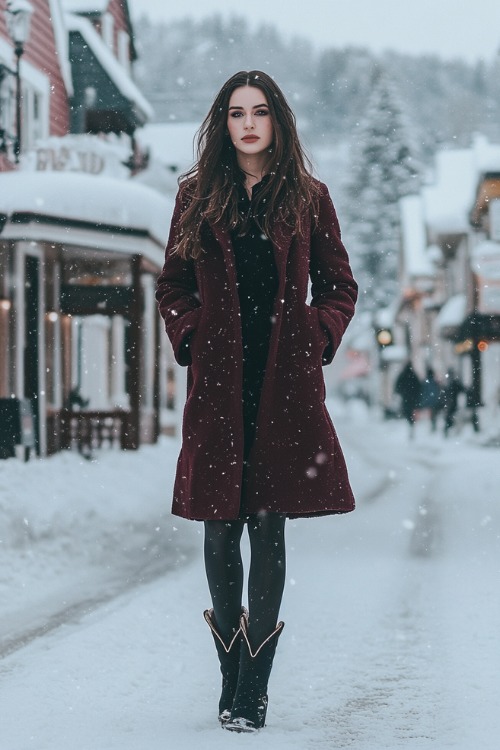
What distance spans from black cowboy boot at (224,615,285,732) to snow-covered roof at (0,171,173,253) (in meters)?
13.3

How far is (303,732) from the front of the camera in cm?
356

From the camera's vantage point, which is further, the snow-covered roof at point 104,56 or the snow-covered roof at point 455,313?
the snow-covered roof at point 455,313

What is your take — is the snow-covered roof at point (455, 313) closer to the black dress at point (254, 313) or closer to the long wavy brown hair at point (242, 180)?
the long wavy brown hair at point (242, 180)

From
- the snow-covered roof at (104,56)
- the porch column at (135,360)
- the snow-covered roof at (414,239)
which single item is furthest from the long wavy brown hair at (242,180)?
the snow-covered roof at (414,239)

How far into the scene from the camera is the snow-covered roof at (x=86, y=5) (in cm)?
2142

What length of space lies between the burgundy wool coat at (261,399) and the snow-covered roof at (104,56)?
58.3 feet

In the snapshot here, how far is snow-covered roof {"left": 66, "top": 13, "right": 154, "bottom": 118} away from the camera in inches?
813

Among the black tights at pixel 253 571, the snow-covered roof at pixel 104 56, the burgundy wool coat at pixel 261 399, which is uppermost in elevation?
the snow-covered roof at pixel 104 56

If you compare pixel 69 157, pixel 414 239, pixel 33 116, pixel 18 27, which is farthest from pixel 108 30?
pixel 414 239

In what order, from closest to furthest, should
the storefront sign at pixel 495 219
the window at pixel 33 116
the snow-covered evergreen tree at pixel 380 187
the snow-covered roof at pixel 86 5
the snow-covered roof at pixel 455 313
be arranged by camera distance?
the window at pixel 33 116 < the snow-covered roof at pixel 86 5 < the storefront sign at pixel 495 219 < the snow-covered roof at pixel 455 313 < the snow-covered evergreen tree at pixel 380 187

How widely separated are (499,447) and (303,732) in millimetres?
20460

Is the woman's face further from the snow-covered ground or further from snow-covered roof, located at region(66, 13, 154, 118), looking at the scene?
snow-covered roof, located at region(66, 13, 154, 118)

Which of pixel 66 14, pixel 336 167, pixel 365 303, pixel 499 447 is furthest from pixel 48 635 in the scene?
pixel 336 167

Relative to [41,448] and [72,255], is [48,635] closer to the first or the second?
[41,448]
